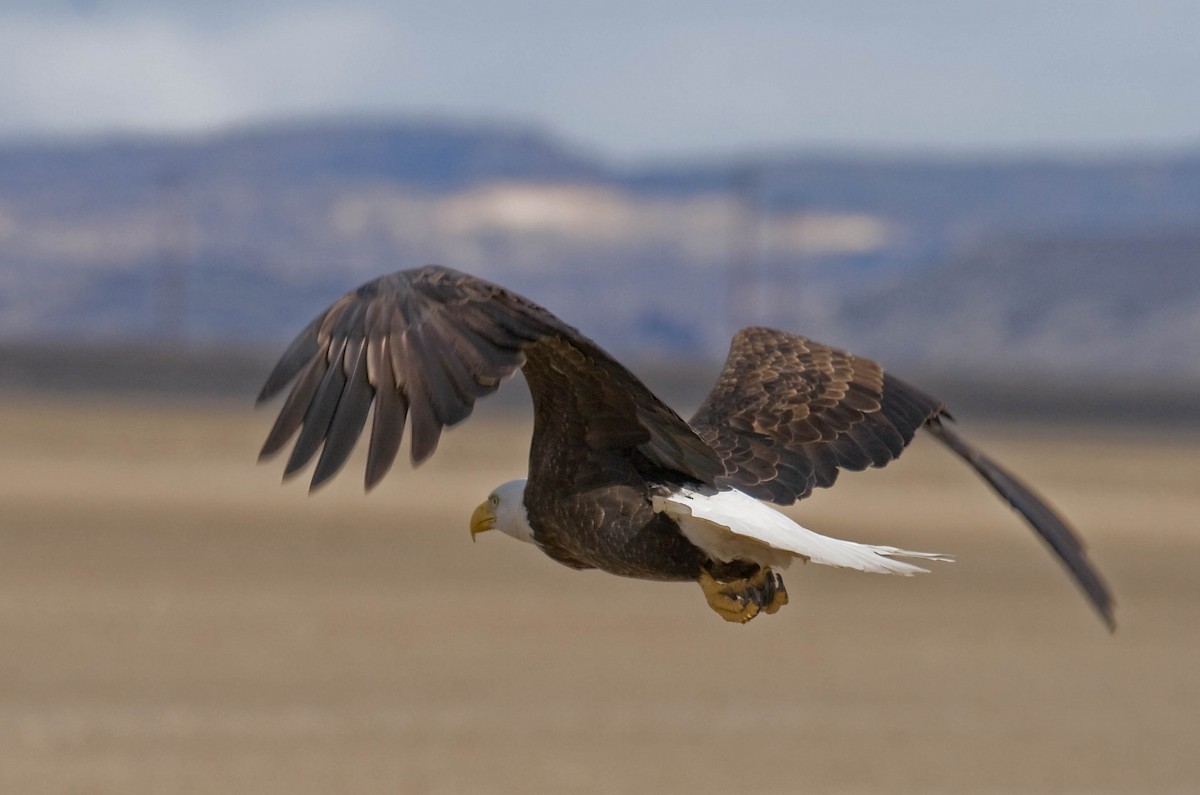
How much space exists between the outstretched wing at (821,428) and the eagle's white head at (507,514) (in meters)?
0.53

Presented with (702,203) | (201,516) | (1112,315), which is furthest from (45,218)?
(201,516)

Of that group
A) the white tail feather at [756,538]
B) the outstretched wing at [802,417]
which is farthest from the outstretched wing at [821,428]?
the white tail feather at [756,538]

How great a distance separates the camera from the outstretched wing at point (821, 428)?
20.4 feet

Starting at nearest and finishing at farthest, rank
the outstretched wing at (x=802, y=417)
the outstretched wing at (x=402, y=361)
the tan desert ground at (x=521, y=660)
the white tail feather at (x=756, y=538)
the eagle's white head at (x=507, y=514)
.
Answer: the outstretched wing at (x=402, y=361) → the white tail feather at (x=756, y=538) → the eagle's white head at (x=507, y=514) → the outstretched wing at (x=802, y=417) → the tan desert ground at (x=521, y=660)

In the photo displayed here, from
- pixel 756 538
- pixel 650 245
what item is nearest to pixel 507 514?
pixel 756 538

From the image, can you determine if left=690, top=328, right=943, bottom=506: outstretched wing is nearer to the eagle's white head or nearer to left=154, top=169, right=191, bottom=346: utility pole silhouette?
the eagle's white head

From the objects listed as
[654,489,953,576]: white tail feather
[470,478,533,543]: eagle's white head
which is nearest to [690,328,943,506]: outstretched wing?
[654,489,953,576]: white tail feather

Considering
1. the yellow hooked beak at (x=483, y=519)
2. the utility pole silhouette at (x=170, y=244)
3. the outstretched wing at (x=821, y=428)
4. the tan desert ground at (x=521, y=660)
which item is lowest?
the yellow hooked beak at (x=483, y=519)

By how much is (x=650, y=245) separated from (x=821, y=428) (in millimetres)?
171368

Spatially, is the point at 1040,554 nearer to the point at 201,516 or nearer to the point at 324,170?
the point at 201,516

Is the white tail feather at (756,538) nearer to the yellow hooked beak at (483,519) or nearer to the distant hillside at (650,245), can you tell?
the yellow hooked beak at (483,519)

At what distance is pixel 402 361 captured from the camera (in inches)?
200

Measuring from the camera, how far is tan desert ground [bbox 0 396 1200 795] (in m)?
17.5

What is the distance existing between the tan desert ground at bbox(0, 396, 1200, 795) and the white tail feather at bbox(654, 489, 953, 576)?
11203 millimetres
